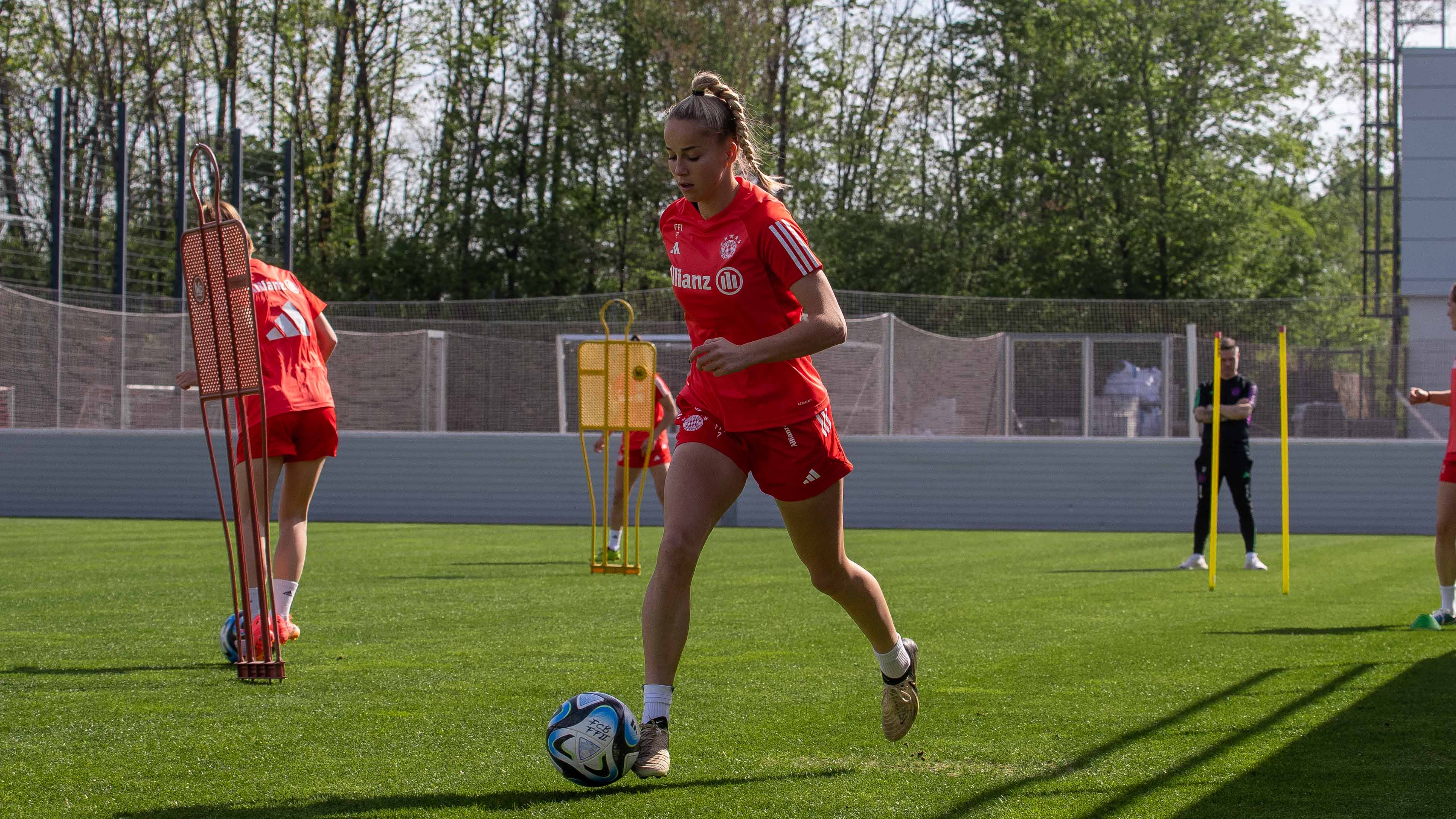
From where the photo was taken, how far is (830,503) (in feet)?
13.3

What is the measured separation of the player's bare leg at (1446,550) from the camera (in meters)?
7.56

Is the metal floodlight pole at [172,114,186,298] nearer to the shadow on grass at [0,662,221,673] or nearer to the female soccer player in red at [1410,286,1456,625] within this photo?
the shadow on grass at [0,662,221,673]

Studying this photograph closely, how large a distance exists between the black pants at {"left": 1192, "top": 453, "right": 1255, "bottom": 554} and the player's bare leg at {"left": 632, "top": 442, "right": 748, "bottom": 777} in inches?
347

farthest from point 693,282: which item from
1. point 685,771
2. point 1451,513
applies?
point 1451,513

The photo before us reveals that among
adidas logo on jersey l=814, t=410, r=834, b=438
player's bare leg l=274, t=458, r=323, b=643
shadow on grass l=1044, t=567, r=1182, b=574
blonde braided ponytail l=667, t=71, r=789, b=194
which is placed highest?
blonde braided ponytail l=667, t=71, r=789, b=194

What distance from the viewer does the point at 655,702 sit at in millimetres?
3816

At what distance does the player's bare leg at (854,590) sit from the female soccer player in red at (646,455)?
6517 millimetres

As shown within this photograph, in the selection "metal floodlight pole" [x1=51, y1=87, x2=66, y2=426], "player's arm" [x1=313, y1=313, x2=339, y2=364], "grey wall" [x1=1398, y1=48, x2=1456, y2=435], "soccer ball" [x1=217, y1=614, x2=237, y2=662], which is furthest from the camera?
"grey wall" [x1=1398, y1=48, x2=1456, y2=435]

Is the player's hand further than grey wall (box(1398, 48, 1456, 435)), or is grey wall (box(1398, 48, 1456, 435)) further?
grey wall (box(1398, 48, 1456, 435))

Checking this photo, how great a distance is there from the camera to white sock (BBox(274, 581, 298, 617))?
601cm

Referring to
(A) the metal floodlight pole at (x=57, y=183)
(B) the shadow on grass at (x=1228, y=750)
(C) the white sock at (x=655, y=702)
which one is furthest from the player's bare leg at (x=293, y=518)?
(A) the metal floodlight pole at (x=57, y=183)

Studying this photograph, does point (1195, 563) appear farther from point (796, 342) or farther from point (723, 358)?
point (723, 358)

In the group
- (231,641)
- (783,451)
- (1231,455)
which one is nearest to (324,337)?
(231,641)

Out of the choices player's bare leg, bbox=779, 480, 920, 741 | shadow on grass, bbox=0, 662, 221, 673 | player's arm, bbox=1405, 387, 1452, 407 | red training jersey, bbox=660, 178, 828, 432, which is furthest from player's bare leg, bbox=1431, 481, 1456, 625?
shadow on grass, bbox=0, 662, 221, 673
